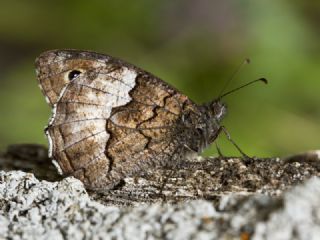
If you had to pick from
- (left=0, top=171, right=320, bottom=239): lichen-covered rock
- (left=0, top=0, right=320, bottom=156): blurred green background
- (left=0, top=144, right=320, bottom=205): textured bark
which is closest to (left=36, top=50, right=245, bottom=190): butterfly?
(left=0, top=144, right=320, bottom=205): textured bark

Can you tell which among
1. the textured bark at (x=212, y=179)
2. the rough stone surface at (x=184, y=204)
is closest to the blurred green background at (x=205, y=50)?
the textured bark at (x=212, y=179)

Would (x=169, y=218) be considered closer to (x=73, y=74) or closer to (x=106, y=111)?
(x=106, y=111)

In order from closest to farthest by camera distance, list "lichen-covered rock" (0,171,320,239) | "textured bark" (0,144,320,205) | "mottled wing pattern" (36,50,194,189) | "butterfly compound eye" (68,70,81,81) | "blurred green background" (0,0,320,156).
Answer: "lichen-covered rock" (0,171,320,239)
"textured bark" (0,144,320,205)
"mottled wing pattern" (36,50,194,189)
"butterfly compound eye" (68,70,81,81)
"blurred green background" (0,0,320,156)

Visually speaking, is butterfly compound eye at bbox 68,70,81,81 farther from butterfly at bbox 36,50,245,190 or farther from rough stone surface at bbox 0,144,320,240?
rough stone surface at bbox 0,144,320,240

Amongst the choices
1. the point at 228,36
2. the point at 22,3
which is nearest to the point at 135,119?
the point at 228,36

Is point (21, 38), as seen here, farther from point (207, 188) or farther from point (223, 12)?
point (207, 188)

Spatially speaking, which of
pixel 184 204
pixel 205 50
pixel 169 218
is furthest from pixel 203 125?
pixel 205 50
